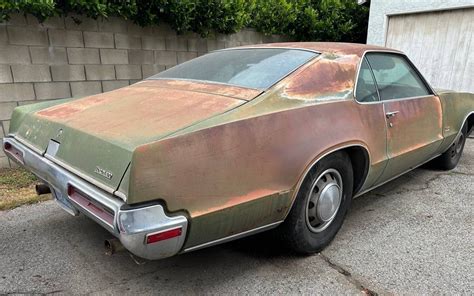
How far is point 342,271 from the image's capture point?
2.45m

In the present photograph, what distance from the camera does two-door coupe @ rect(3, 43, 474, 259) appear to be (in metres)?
1.77

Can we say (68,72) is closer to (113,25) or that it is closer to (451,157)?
(113,25)

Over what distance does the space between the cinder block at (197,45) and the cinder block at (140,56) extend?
0.73 metres

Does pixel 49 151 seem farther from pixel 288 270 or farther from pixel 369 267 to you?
pixel 369 267

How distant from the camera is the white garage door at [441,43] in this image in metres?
6.69

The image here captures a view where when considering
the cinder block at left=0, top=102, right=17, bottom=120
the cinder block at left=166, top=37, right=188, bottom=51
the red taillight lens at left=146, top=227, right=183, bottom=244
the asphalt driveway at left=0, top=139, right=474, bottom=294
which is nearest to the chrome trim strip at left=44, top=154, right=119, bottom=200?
the red taillight lens at left=146, top=227, right=183, bottom=244

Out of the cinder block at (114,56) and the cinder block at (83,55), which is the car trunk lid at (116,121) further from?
the cinder block at (114,56)

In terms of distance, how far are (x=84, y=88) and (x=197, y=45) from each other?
1978mm

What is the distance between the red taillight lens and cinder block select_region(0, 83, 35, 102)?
11.6 ft

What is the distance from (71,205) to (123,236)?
0.69 m

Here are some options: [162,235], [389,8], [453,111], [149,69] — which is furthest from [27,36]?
[389,8]

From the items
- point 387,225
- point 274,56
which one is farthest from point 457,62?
point 274,56

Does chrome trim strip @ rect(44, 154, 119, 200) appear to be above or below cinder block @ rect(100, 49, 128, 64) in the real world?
below

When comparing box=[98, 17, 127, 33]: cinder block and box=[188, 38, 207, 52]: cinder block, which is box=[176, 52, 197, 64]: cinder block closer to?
box=[188, 38, 207, 52]: cinder block
